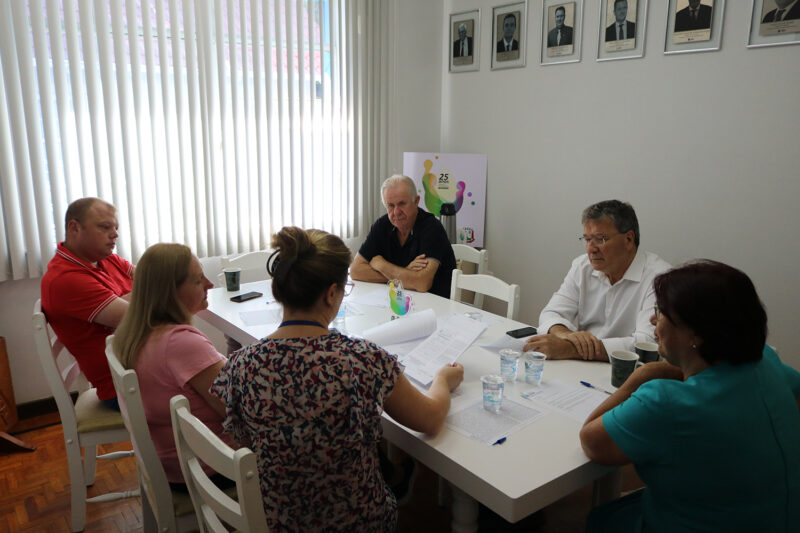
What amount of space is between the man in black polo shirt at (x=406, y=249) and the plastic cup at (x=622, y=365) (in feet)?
4.28

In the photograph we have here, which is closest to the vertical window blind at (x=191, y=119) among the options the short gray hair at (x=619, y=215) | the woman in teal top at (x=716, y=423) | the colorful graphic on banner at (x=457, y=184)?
the colorful graphic on banner at (x=457, y=184)

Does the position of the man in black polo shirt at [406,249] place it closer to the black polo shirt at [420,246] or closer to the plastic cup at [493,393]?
the black polo shirt at [420,246]

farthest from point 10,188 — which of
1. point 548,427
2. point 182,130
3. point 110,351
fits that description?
point 548,427

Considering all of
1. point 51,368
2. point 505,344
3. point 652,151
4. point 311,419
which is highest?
point 652,151

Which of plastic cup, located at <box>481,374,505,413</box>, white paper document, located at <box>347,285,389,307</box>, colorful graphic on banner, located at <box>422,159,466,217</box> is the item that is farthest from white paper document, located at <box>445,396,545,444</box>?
colorful graphic on banner, located at <box>422,159,466,217</box>

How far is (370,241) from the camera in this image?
314cm

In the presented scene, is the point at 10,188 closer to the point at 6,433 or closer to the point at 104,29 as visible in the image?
the point at 104,29

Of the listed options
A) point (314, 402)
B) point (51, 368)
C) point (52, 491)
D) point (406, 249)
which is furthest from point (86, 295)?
point (406, 249)

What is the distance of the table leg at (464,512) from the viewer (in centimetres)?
142

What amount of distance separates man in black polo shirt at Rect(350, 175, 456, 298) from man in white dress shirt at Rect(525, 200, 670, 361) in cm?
75

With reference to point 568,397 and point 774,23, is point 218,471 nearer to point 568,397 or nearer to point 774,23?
point 568,397

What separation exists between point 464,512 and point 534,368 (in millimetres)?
473

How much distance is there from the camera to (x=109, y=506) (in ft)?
7.83

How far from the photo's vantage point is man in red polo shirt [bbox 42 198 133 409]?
2.17 metres
